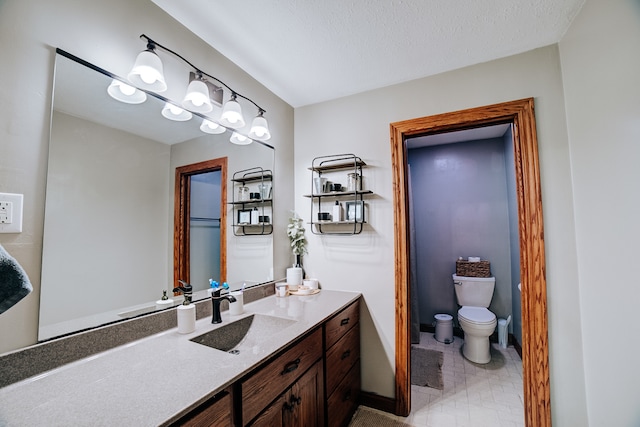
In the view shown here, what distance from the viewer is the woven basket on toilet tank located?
10.4 feet

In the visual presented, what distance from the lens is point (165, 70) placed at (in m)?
1.38

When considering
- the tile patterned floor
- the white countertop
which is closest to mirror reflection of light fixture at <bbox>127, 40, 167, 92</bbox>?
the white countertop

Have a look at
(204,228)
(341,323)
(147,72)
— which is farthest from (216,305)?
(147,72)

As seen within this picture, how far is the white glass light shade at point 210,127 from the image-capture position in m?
1.59

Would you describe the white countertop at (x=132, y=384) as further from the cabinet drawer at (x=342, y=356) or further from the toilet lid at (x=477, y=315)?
the toilet lid at (x=477, y=315)

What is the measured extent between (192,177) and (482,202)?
3.30 m

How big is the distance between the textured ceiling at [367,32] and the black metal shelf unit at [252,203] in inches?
29.7

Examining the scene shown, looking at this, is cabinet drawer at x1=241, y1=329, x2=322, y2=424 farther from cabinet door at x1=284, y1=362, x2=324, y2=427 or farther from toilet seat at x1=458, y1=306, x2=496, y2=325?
toilet seat at x1=458, y1=306, x2=496, y2=325

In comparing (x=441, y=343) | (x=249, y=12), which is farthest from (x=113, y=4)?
(x=441, y=343)

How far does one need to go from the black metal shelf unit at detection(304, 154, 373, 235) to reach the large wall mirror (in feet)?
3.09

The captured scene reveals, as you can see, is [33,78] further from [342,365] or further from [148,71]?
[342,365]

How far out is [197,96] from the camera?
4.65 feet

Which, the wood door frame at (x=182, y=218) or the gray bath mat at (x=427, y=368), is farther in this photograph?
the gray bath mat at (x=427, y=368)

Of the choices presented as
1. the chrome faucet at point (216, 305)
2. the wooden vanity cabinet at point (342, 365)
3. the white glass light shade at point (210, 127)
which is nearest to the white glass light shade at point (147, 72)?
the white glass light shade at point (210, 127)
